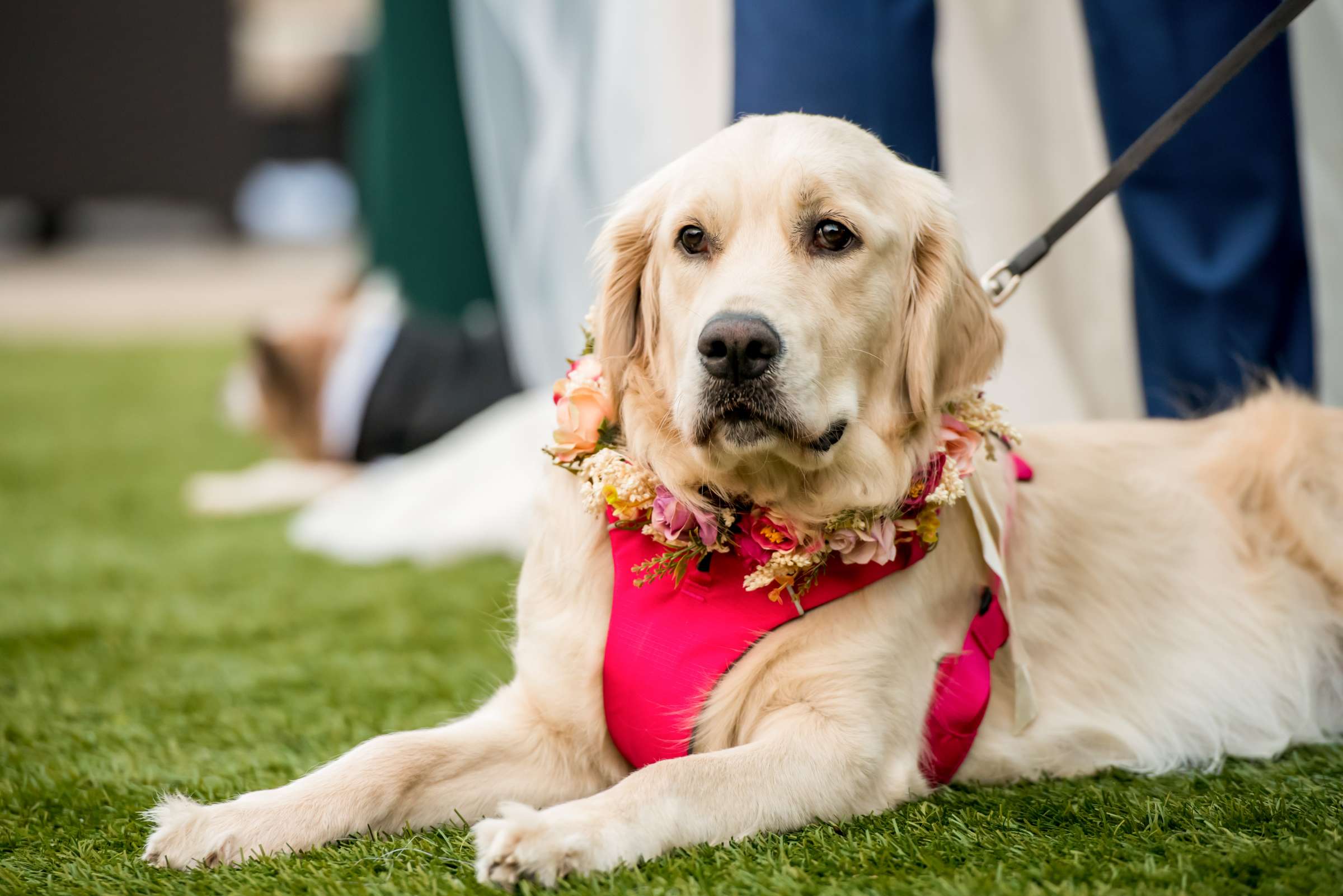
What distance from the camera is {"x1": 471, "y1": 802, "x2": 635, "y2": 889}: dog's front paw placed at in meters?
1.70

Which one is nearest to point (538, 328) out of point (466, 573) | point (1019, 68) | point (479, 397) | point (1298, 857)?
point (479, 397)

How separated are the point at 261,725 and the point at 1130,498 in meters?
1.98

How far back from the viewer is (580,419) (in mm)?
2211

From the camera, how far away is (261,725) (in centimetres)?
267

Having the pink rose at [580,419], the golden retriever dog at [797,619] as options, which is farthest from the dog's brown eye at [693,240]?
the pink rose at [580,419]

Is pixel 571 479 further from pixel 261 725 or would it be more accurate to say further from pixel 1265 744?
pixel 1265 744

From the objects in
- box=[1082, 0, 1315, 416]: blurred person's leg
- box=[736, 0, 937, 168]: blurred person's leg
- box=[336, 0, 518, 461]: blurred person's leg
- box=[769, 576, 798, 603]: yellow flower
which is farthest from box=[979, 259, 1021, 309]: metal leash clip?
box=[336, 0, 518, 461]: blurred person's leg

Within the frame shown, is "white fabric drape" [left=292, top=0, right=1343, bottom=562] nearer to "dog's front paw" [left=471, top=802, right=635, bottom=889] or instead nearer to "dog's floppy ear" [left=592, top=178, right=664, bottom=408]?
"dog's floppy ear" [left=592, top=178, right=664, bottom=408]

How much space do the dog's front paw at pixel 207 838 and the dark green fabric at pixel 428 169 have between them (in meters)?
6.67

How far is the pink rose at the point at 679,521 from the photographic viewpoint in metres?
2.08

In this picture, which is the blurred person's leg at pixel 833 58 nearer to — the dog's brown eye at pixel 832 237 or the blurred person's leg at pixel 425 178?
the dog's brown eye at pixel 832 237

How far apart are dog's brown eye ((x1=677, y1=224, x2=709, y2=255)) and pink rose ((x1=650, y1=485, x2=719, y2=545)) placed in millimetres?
449

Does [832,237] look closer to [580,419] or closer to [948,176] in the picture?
[580,419]

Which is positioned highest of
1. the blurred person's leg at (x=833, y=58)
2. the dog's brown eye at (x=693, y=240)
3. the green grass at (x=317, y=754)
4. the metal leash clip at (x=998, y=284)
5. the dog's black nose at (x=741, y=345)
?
the blurred person's leg at (x=833, y=58)
